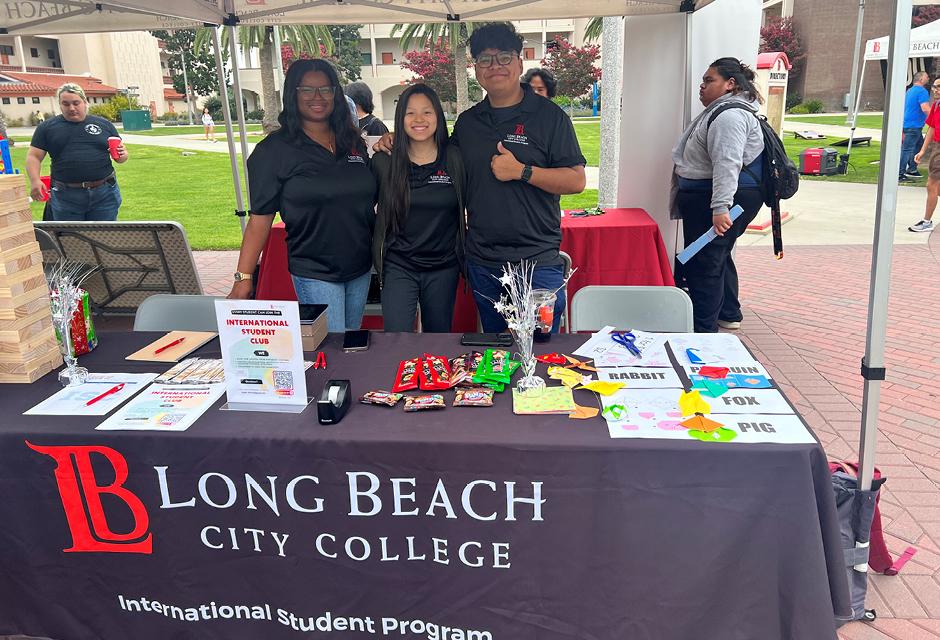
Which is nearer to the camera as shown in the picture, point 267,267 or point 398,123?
point 398,123

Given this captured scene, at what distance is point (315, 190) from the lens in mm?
2555

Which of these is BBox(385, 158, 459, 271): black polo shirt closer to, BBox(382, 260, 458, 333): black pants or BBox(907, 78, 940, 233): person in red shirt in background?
BBox(382, 260, 458, 333): black pants

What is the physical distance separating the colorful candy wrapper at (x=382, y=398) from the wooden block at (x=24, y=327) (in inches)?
41.5

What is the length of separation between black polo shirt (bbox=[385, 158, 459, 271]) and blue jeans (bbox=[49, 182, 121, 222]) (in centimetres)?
383

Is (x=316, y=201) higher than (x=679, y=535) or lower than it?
higher

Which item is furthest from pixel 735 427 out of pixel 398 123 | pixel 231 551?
pixel 398 123

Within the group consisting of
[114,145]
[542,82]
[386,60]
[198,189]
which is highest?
[386,60]

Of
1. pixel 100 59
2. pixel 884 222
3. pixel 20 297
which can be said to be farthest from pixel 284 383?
pixel 100 59

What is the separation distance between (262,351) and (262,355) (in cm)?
1

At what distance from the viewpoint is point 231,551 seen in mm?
1812

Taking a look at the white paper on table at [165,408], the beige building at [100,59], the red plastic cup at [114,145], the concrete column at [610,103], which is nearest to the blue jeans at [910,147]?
the concrete column at [610,103]

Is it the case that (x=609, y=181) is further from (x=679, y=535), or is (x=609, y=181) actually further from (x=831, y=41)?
(x=831, y=41)

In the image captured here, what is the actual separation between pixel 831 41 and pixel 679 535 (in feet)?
124

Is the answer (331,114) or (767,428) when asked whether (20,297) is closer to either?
(331,114)
